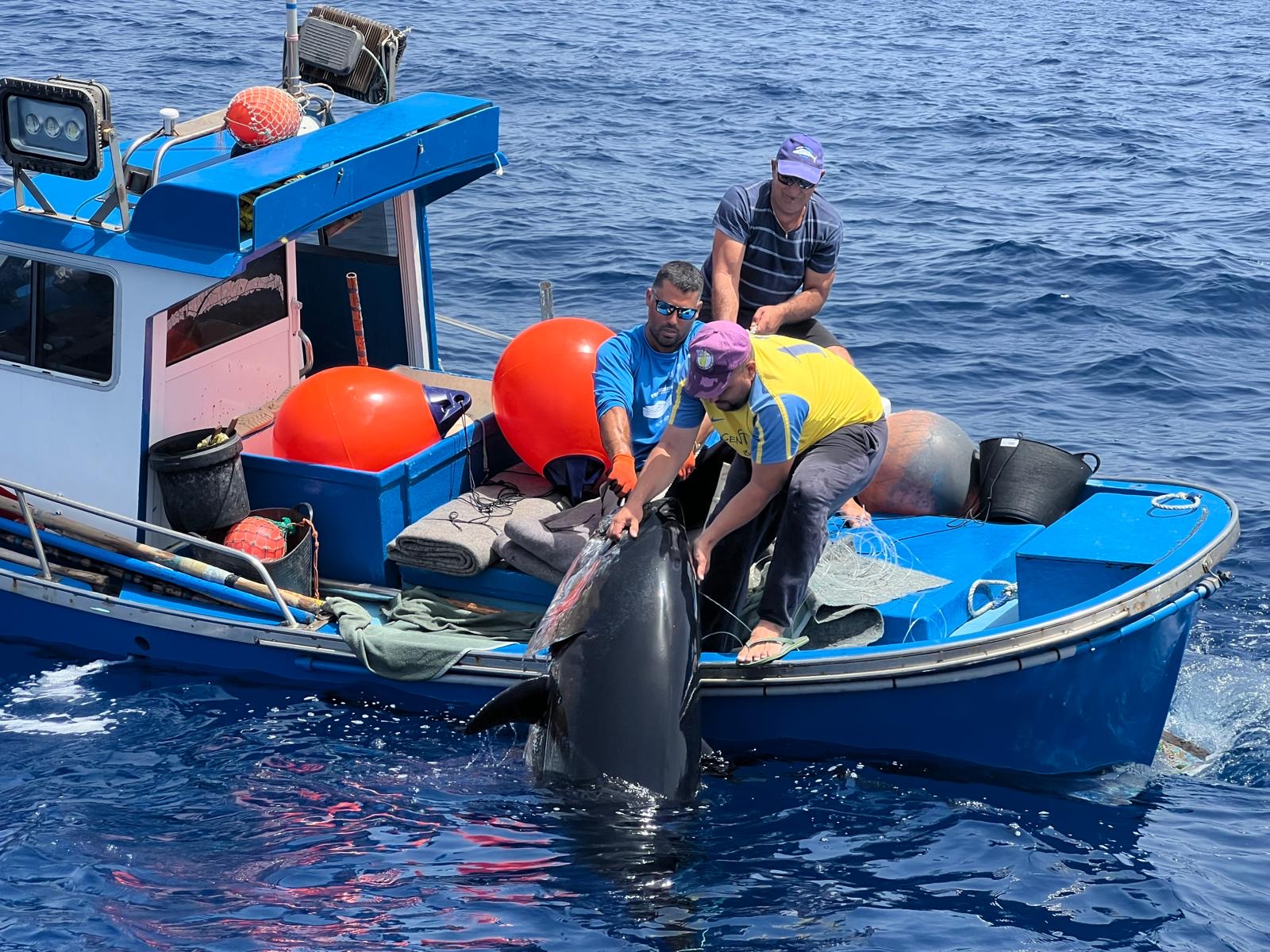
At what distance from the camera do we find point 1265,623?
26.8ft

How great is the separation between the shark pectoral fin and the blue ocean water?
342mm

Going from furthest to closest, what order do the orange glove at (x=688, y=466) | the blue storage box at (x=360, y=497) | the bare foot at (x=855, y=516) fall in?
the bare foot at (x=855, y=516)
the blue storage box at (x=360, y=497)
the orange glove at (x=688, y=466)

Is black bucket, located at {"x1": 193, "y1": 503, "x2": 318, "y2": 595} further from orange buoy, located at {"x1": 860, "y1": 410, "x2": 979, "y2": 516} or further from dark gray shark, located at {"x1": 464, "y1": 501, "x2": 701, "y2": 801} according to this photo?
orange buoy, located at {"x1": 860, "y1": 410, "x2": 979, "y2": 516}

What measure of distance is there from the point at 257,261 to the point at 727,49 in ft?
69.8

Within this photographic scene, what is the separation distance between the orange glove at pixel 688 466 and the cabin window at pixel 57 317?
2.78 metres

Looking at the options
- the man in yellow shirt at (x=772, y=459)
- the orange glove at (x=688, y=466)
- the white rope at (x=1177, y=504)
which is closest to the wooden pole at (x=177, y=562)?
the man in yellow shirt at (x=772, y=459)

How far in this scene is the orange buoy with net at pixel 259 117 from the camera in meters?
7.54

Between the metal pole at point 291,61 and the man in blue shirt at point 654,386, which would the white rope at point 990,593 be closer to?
the man in blue shirt at point 654,386

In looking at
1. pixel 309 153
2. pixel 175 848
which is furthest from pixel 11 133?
pixel 175 848

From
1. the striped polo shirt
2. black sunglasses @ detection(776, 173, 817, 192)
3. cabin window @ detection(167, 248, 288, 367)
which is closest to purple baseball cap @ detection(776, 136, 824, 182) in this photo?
black sunglasses @ detection(776, 173, 817, 192)

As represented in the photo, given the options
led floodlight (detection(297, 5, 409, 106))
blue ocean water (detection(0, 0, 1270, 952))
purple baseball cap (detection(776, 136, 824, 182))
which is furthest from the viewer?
led floodlight (detection(297, 5, 409, 106))

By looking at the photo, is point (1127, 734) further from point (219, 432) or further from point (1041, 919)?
point (219, 432)

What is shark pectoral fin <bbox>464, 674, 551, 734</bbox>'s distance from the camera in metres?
6.20

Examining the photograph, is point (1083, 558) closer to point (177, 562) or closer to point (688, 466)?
point (688, 466)
